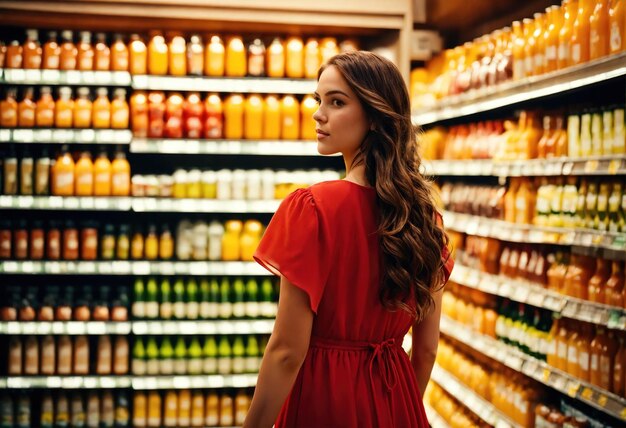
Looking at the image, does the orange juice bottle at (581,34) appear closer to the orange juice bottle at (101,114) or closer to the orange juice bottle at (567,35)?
the orange juice bottle at (567,35)

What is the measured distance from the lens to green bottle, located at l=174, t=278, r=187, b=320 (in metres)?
4.51

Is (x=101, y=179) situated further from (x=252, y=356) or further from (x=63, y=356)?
(x=252, y=356)

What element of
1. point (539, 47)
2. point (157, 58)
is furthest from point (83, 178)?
point (539, 47)

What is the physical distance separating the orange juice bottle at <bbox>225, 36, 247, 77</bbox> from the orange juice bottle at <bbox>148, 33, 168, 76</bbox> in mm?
369

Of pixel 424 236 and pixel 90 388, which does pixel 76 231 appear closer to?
pixel 90 388

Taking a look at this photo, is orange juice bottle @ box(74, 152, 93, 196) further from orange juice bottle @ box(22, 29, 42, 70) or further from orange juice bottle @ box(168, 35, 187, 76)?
orange juice bottle @ box(168, 35, 187, 76)

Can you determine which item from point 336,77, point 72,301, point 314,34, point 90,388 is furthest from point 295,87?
point 336,77

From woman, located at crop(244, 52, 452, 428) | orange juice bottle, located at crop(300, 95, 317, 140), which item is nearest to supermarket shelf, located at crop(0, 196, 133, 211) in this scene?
orange juice bottle, located at crop(300, 95, 317, 140)

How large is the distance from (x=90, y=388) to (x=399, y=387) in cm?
335

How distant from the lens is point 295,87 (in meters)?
4.48

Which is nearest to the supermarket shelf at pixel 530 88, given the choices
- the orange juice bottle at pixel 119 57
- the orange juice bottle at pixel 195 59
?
the orange juice bottle at pixel 195 59

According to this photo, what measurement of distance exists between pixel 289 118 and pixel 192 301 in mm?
1242

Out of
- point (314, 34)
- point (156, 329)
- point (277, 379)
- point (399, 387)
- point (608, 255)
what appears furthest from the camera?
point (314, 34)

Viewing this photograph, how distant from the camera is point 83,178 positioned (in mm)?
4371
